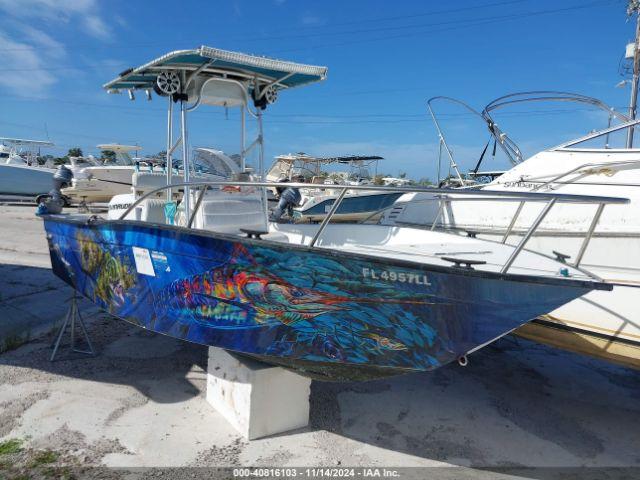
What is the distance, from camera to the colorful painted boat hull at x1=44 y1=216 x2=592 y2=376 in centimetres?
304

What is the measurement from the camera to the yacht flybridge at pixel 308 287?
3035 mm

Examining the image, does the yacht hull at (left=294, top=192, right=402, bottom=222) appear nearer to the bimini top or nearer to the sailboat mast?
the sailboat mast

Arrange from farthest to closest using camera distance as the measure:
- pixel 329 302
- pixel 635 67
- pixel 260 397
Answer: pixel 635 67, pixel 260 397, pixel 329 302

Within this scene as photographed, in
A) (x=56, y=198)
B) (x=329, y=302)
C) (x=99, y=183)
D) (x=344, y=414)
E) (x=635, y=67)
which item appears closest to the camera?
(x=329, y=302)

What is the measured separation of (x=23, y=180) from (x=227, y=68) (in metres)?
20.6

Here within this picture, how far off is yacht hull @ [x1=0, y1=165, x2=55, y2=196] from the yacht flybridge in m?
19.9

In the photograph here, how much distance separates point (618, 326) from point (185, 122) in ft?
14.1

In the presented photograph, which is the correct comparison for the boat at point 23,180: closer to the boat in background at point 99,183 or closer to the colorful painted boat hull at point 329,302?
the boat in background at point 99,183

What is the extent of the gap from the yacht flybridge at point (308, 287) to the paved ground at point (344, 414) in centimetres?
66

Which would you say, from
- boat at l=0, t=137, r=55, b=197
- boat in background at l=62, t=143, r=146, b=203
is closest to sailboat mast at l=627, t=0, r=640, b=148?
boat in background at l=62, t=143, r=146, b=203

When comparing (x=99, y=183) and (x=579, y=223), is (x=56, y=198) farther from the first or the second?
(x=99, y=183)

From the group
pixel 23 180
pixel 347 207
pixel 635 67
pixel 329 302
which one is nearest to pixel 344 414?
pixel 329 302

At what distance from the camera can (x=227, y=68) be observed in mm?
4668

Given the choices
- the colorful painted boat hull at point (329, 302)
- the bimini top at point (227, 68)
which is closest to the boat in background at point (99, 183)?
the bimini top at point (227, 68)
